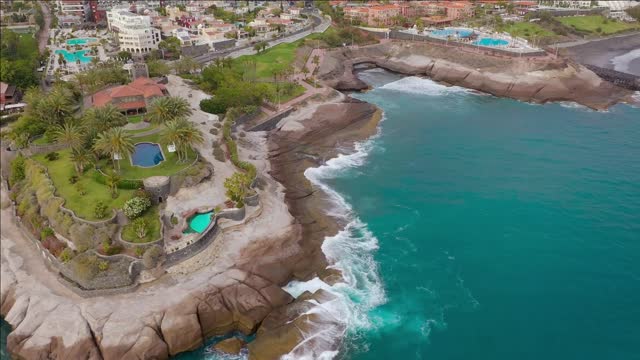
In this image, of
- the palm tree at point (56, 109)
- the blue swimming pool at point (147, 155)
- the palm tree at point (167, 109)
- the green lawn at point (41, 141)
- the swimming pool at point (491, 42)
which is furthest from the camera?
the swimming pool at point (491, 42)

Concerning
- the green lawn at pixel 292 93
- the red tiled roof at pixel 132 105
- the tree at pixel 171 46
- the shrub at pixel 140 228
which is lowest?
the shrub at pixel 140 228

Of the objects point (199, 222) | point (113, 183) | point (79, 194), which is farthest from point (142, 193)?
point (199, 222)

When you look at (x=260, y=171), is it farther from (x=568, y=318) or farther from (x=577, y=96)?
(x=577, y=96)

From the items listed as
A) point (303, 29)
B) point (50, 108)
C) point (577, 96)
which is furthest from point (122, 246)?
point (303, 29)

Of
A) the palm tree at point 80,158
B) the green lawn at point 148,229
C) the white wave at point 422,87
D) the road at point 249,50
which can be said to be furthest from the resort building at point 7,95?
the white wave at point 422,87

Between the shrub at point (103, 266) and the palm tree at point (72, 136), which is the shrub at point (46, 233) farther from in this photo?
the palm tree at point (72, 136)

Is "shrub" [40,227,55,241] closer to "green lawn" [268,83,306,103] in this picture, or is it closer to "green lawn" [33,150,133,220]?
"green lawn" [33,150,133,220]

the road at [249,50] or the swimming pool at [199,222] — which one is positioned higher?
the road at [249,50]
